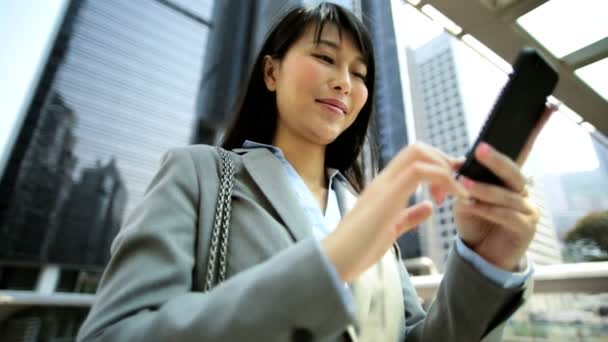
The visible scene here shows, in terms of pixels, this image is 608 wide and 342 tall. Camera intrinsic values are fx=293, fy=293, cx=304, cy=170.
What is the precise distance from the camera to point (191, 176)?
0.41 metres

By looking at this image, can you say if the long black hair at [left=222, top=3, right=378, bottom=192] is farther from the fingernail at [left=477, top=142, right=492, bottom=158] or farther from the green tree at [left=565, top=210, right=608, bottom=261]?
the green tree at [left=565, top=210, right=608, bottom=261]

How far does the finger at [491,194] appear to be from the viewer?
12.4 inches

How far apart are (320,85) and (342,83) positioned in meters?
0.04

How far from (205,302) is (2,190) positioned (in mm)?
26291

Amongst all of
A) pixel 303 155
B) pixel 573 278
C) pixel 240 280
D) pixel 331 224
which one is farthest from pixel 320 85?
pixel 573 278

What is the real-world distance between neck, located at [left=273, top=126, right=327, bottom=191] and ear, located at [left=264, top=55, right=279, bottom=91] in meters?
0.11

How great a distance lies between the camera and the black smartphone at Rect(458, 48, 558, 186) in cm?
31

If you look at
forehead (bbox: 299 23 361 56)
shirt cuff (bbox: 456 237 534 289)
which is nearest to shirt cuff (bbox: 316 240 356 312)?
shirt cuff (bbox: 456 237 534 289)

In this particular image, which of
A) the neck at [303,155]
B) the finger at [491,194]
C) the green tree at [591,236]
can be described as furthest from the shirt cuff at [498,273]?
the green tree at [591,236]

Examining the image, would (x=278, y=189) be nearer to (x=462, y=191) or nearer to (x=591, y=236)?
(x=462, y=191)

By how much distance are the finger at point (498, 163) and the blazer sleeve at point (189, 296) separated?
0.66ft

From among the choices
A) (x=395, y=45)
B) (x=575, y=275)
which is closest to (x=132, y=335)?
(x=575, y=275)

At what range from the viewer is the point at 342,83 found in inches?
21.7

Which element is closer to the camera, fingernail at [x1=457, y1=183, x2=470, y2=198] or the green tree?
fingernail at [x1=457, y1=183, x2=470, y2=198]
